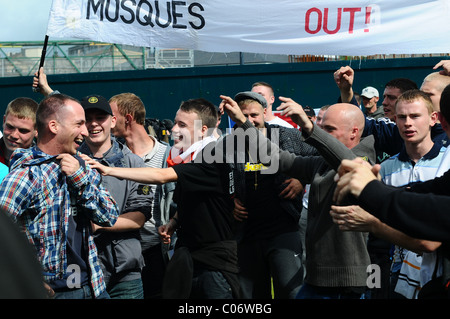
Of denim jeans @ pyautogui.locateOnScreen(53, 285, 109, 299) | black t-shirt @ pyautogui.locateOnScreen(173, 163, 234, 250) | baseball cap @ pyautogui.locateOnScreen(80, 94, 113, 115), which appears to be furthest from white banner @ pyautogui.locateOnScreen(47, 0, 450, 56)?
denim jeans @ pyautogui.locateOnScreen(53, 285, 109, 299)

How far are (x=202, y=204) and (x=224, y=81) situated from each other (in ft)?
21.0

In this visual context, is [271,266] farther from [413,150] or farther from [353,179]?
[353,179]

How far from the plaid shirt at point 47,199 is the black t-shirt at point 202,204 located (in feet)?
2.77

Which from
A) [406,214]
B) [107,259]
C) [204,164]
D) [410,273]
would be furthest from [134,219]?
[406,214]

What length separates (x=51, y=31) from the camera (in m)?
6.37

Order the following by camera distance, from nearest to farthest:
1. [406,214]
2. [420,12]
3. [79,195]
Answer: [406,214] → [79,195] → [420,12]

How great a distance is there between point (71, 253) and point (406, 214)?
2.31 metres

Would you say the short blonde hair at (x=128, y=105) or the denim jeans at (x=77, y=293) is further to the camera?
the short blonde hair at (x=128, y=105)

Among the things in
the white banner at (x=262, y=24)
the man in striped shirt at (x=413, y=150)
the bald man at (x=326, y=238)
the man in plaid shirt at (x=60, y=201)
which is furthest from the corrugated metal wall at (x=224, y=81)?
the man in plaid shirt at (x=60, y=201)

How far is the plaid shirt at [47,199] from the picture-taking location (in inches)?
154

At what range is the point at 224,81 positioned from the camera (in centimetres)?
1101

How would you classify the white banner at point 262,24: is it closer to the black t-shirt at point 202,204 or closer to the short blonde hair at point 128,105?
the short blonde hair at point 128,105

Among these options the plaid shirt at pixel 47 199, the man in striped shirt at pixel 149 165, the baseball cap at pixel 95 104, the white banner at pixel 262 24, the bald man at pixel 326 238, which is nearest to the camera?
the plaid shirt at pixel 47 199

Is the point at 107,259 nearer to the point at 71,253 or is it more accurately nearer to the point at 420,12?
the point at 71,253
